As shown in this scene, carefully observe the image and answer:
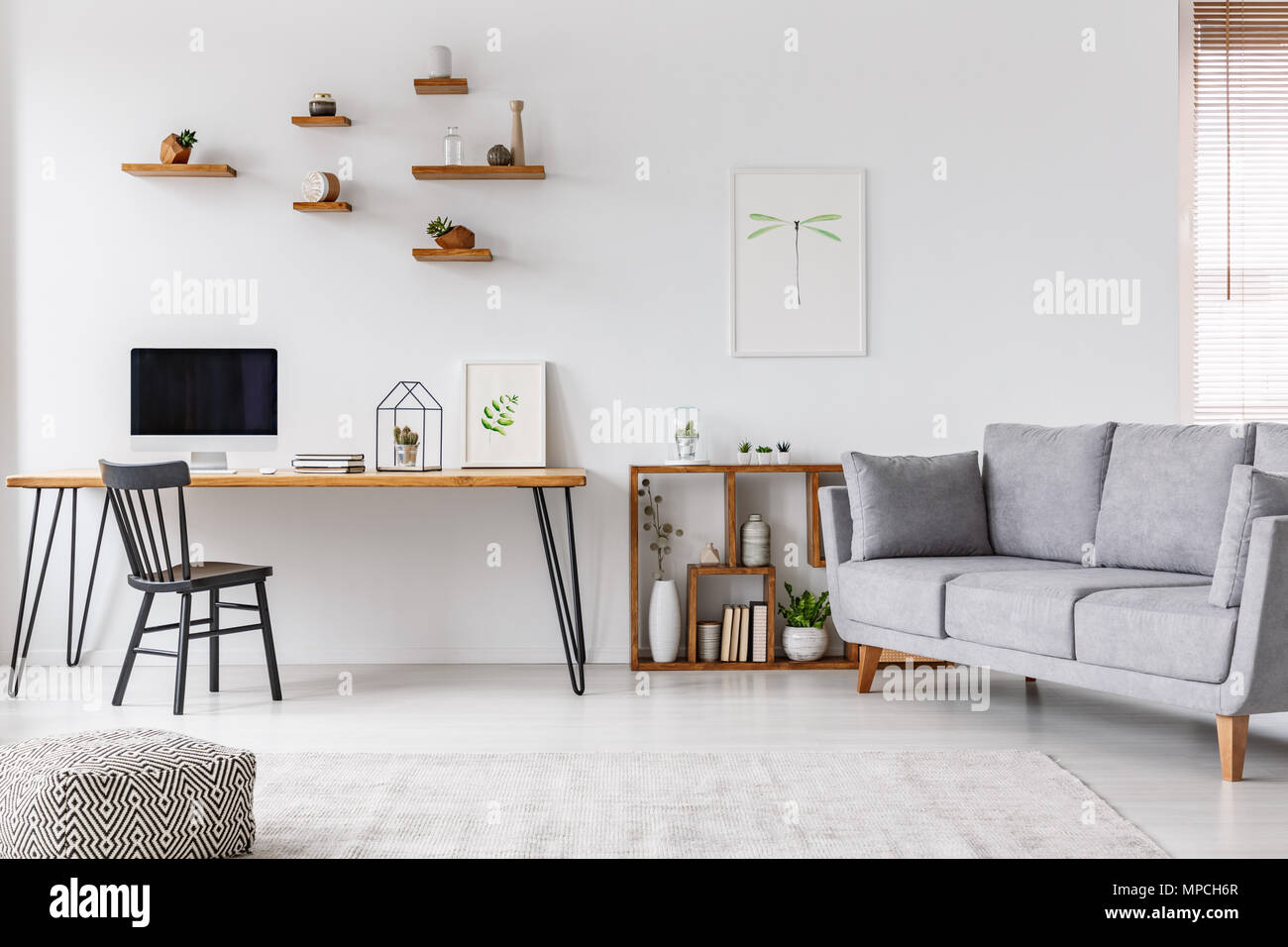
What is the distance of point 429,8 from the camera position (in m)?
4.17

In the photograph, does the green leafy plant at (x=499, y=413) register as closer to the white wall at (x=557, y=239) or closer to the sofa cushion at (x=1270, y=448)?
the white wall at (x=557, y=239)

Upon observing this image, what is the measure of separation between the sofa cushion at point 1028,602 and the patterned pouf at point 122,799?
2.14 metres

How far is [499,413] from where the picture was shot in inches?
165

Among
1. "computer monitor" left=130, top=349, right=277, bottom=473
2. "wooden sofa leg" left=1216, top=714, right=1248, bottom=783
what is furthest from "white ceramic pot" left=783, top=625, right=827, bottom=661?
"computer monitor" left=130, top=349, right=277, bottom=473

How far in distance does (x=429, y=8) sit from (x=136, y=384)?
73.7 inches

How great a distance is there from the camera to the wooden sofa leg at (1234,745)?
8.55ft

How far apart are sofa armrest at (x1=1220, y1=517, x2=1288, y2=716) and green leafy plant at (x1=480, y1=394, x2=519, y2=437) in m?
2.61

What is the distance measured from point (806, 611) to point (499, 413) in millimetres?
1453

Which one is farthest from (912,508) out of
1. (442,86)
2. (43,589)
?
(43,589)

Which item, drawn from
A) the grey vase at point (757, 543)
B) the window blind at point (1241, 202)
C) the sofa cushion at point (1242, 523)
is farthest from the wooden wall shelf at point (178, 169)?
the window blind at point (1241, 202)

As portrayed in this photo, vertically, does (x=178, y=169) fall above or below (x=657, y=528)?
above

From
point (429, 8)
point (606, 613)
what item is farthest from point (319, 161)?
point (606, 613)

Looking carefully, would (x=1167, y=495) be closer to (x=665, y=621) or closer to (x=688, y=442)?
(x=688, y=442)

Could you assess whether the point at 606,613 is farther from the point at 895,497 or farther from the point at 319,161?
A: the point at 319,161
